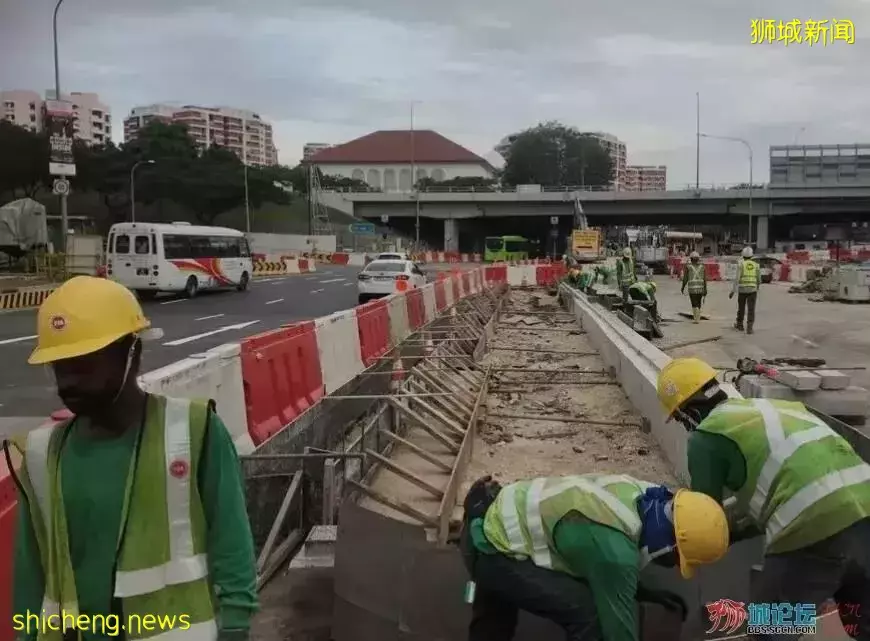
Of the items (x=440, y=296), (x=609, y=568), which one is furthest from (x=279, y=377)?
(x=440, y=296)

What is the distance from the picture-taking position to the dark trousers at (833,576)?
10.5 ft

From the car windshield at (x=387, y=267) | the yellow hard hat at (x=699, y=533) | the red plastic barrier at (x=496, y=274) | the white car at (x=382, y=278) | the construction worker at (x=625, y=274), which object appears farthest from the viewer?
the red plastic barrier at (x=496, y=274)

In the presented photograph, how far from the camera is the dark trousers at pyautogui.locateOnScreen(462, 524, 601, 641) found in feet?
9.93

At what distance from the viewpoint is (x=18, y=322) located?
18875 mm

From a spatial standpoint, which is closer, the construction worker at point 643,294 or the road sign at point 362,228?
the construction worker at point 643,294

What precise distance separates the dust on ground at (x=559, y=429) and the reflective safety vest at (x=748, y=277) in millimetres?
5233

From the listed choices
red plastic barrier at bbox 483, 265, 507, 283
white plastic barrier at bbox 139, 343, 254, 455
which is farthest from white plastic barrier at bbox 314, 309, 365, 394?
red plastic barrier at bbox 483, 265, 507, 283

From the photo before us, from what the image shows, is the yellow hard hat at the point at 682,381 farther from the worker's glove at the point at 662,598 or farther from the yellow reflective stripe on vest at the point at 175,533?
the yellow reflective stripe on vest at the point at 175,533

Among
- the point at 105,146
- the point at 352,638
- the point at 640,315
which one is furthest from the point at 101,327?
the point at 105,146

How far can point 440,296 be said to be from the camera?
1727 centimetres

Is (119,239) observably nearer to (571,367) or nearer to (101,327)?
(571,367)

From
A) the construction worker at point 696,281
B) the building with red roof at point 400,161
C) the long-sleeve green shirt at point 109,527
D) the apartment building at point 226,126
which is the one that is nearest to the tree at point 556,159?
the building with red roof at point 400,161

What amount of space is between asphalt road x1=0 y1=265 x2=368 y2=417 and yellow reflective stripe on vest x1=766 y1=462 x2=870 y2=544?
263 centimetres

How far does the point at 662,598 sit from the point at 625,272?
53.7ft
